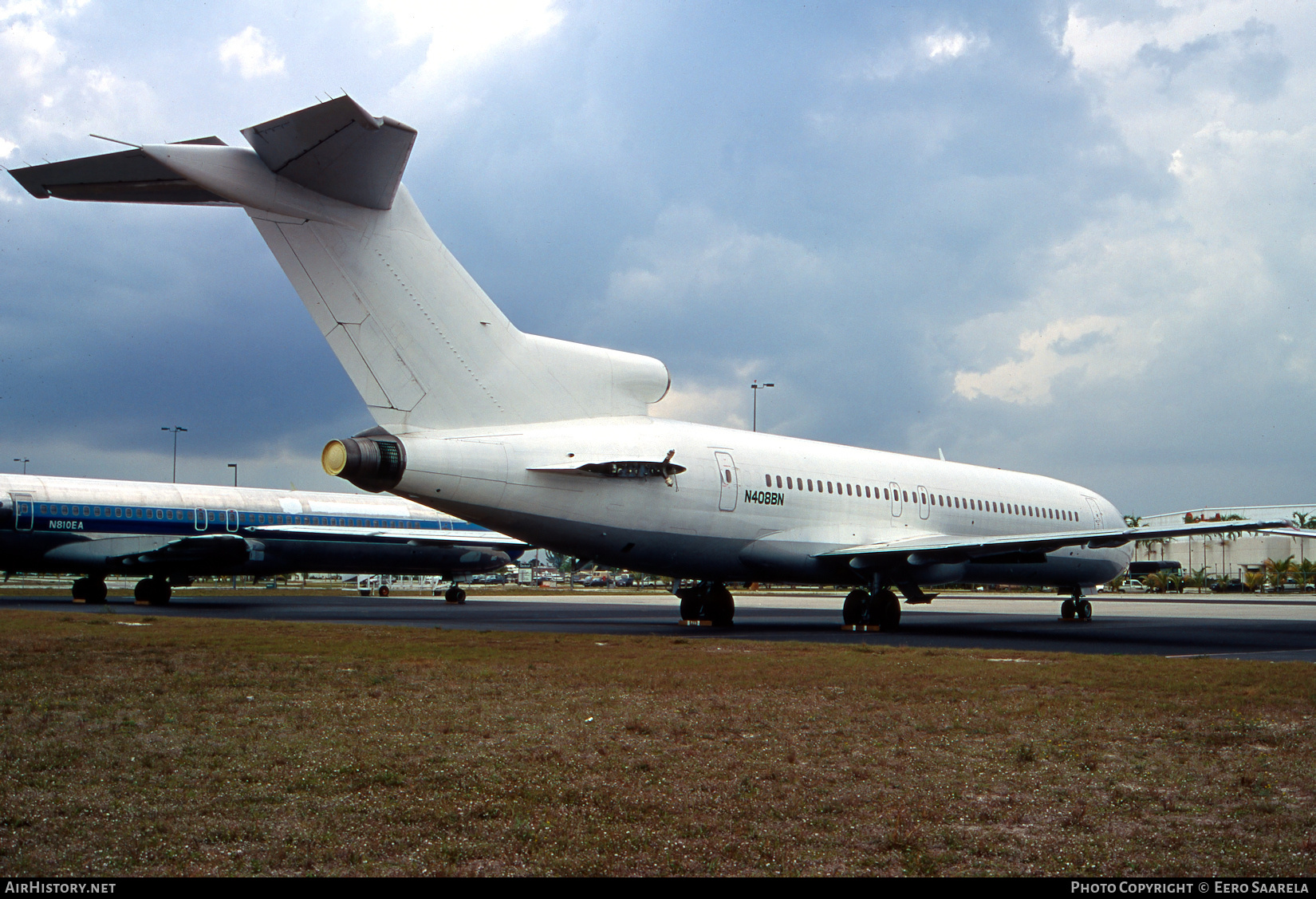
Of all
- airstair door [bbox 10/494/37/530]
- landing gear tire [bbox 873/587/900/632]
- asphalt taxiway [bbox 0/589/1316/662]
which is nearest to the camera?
asphalt taxiway [bbox 0/589/1316/662]

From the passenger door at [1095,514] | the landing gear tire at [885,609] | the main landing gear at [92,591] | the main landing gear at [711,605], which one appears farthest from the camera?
the main landing gear at [92,591]

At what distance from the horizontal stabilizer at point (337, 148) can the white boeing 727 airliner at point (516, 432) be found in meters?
0.03

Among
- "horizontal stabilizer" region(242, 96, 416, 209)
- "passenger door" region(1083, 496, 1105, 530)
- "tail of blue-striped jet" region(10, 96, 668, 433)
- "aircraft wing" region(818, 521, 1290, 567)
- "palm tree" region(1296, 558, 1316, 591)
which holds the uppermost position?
"horizontal stabilizer" region(242, 96, 416, 209)

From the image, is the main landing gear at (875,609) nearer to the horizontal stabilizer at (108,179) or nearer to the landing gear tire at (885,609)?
the landing gear tire at (885,609)

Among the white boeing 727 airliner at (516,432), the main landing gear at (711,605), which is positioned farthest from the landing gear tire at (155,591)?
the white boeing 727 airliner at (516,432)

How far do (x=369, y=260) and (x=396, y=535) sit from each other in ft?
89.2

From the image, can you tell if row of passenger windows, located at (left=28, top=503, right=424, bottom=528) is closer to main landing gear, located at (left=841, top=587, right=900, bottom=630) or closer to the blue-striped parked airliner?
the blue-striped parked airliner

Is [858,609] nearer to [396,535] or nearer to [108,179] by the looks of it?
[108,179]

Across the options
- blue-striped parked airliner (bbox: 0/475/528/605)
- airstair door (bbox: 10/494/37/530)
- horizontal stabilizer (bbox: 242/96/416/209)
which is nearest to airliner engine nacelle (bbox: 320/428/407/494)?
horizontal stabilizer (bbox: 242/96/416/209)

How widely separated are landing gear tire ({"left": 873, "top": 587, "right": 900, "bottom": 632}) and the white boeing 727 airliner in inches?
1.7

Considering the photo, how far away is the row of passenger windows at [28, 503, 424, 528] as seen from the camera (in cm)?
3089

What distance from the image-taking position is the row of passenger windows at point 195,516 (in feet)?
A: 101

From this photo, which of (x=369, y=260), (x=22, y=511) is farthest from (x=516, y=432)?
(x=22, y=511)
